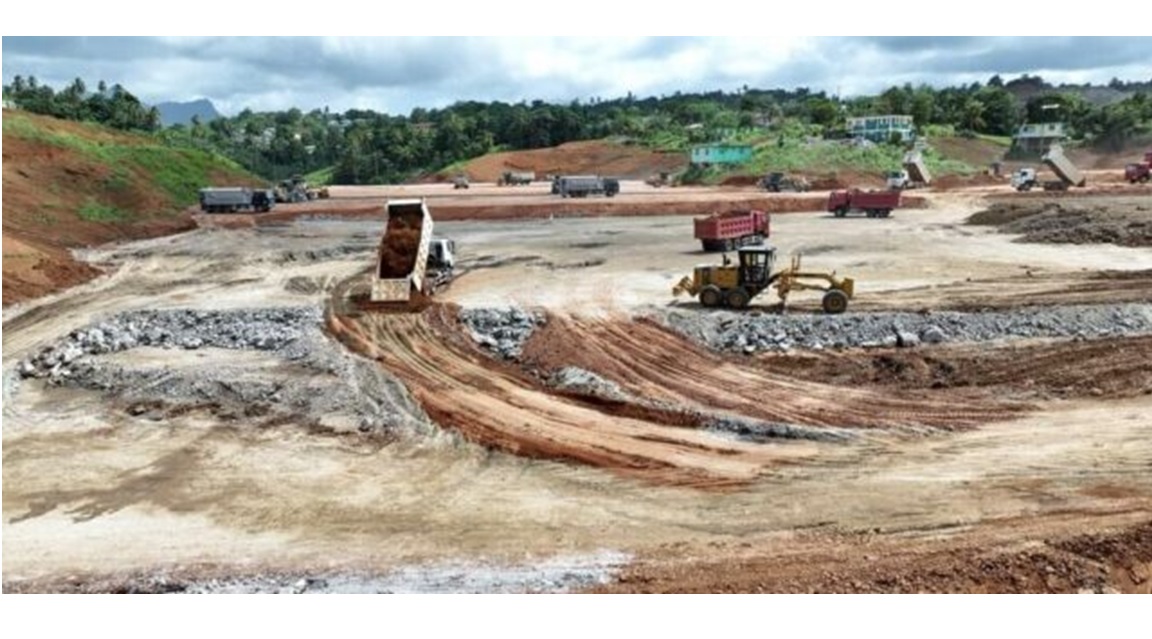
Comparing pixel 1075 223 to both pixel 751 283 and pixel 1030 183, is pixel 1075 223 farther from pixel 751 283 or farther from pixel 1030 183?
pixel 1030 183

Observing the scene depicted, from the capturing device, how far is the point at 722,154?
75.0m

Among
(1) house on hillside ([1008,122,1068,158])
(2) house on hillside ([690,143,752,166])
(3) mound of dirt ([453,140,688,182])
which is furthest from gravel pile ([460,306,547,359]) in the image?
(1) house on hillside ([1008,122,1068,158])

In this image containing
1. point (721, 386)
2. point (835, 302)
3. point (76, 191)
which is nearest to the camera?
point (721, 386)

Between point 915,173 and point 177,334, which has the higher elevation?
point 915,173

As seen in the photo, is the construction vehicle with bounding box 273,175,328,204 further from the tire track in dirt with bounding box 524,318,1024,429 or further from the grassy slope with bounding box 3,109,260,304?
the tire track in dirt with bounding box 524,318,1024,429

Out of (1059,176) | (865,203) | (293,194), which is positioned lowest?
(865,203)

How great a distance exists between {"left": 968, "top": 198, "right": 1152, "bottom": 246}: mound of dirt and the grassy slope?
35.7 metres

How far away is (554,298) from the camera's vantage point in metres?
26.4

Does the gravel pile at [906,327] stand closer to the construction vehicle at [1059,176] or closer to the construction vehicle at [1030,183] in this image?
the construction vehicle at [1030,183]

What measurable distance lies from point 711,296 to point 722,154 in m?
52.6

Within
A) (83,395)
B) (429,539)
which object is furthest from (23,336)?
(429,539)

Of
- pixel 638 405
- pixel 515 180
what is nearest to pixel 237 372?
pixel 638 405

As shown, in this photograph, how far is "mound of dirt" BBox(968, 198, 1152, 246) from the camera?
3350 centimetres

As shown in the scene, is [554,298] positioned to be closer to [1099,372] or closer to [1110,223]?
[1099,372]
